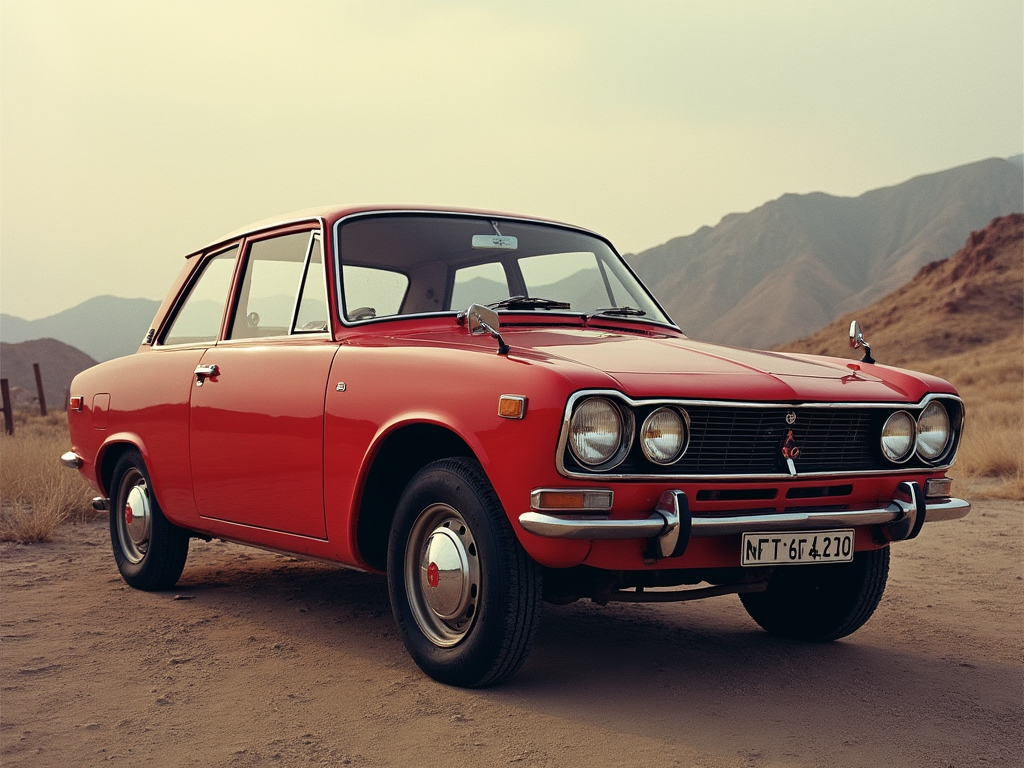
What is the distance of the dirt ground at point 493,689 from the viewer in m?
3.59

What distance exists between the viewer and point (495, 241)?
5.57m

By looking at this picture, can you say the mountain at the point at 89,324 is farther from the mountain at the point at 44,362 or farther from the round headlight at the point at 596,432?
the round headlight at the point at 596,432

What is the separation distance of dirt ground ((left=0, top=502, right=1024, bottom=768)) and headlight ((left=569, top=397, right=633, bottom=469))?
911mm

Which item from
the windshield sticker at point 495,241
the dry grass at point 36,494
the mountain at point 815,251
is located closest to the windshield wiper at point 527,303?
the windshield sticker at point 495,241

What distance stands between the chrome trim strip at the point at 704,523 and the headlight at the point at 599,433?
21cm

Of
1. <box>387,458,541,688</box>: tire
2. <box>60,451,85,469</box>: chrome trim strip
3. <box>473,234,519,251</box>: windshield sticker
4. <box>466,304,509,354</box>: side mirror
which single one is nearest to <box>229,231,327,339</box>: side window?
<box>473,234,519,251</box>: windshield sticker

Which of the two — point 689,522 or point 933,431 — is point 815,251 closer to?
point 933,431

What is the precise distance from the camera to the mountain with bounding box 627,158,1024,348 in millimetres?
139750

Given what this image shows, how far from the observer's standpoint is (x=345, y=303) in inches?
200

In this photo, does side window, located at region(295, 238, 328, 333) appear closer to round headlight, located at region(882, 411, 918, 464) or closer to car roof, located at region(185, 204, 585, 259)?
car roof, located at region(185, 204, 585, 259)

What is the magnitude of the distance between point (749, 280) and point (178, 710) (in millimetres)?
160707

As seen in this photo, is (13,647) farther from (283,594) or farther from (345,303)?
(345,303)

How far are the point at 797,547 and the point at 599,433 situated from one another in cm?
93

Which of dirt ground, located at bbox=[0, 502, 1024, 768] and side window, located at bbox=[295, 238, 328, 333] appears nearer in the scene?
A: dirt ground, located at bbox=[0, 502, 1024, 768]
